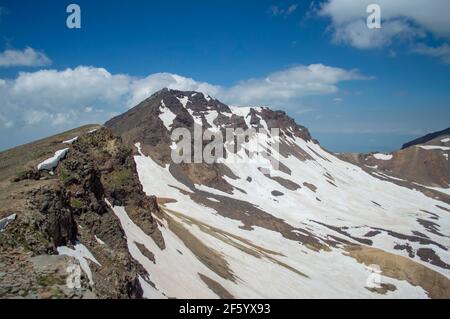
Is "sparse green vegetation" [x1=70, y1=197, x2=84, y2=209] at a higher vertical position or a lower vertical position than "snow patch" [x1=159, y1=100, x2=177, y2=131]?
lower

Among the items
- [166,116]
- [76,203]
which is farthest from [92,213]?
[166,116]

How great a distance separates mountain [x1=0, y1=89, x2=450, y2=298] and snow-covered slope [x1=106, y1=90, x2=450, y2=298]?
41 cm

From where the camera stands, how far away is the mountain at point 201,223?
25.4 meters

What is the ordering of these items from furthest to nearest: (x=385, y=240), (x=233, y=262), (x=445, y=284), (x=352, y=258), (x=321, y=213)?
(x=321, y=213) → (x=385, y=240) → (x=352, y=258) → (x=445, y=284) → (x=233, y=262)

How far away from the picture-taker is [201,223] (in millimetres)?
80562

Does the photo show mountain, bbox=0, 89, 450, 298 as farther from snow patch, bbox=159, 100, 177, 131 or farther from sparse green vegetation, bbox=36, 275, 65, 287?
snow patch, bbox=159, 100, 177, 131

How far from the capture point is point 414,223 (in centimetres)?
14800

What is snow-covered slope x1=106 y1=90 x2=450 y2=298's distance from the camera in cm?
4766

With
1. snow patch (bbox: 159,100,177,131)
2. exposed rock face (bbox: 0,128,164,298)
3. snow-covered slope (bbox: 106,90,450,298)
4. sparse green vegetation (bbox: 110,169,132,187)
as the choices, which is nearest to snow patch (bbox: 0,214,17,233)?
exposed rock face (bbox: 0,128,164,298)

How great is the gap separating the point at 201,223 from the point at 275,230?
1124 inches

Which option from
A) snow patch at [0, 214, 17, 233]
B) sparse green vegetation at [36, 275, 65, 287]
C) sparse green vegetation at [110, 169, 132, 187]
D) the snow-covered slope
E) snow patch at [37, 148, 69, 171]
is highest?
snow patch at [37, 148, 69, 171]

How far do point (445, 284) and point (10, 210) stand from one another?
79.5 metres
